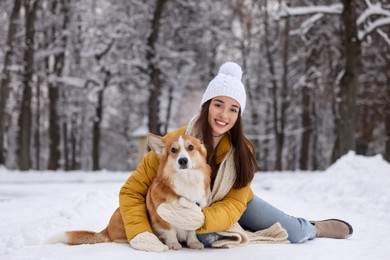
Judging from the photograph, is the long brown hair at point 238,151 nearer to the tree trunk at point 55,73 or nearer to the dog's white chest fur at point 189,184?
the dog's white chest fur at point 189,184

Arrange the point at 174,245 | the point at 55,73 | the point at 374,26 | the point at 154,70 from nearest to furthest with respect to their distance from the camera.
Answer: the point at 174,245 < the point at 374,26 < the point at 154,70 < the point at 55,73

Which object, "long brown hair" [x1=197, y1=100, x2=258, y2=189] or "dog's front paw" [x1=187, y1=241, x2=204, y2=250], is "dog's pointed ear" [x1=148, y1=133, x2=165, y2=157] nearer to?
"long brown hair" [x1=197, y1=100, x2=258, y2=189]

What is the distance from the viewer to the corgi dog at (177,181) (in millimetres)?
3195

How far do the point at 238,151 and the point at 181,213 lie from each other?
829 millimetres

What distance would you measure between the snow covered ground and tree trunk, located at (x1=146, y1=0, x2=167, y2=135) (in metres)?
7.79

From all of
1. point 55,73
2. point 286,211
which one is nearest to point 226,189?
point 286,211

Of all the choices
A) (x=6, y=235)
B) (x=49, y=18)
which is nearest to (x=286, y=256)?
(x=6, y=235)

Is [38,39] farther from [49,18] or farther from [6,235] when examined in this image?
[6,235]

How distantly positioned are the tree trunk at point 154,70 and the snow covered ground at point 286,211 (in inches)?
307

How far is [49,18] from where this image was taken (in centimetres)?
1998

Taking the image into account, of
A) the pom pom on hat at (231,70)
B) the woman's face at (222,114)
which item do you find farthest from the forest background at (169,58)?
the woman's face at (222,114)

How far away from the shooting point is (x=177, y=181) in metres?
3.20

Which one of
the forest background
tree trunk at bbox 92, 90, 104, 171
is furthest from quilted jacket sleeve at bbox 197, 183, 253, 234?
tree trunk at bbox 92, 90, 104, 171

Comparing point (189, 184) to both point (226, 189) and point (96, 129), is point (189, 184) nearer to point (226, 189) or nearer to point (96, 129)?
point (226, 189)
